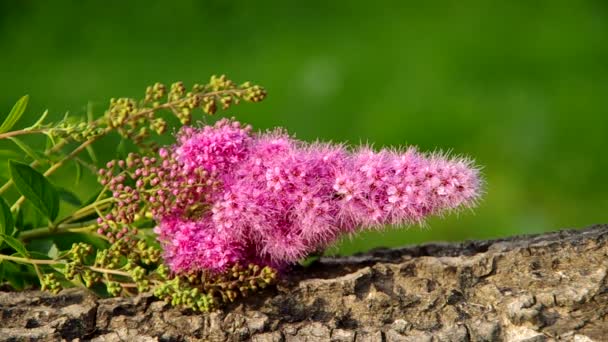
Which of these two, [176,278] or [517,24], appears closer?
[176,278]

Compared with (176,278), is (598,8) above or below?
above

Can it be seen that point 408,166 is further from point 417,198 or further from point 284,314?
point 284,314

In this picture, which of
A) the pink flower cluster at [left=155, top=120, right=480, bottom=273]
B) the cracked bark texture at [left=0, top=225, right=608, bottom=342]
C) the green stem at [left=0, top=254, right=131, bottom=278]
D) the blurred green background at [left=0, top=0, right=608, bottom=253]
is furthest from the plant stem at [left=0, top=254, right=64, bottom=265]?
the blurred green background at [left=0, top=0, right=608, bottom=253]

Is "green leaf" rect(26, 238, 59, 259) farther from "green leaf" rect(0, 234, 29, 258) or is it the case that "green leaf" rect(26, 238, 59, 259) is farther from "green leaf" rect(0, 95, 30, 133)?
"green leaf" rect(0, 95, 30, 133)

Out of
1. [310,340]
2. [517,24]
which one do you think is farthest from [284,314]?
[517,24]

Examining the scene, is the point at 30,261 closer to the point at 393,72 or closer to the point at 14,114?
the point at 14,114

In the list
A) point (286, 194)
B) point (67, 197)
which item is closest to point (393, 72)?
point (67, 197)

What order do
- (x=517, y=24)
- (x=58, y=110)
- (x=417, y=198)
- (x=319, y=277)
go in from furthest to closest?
(x=517, y=24)
(x=58, y=110)
(x=319, y=277)
(x=417, y=198)
